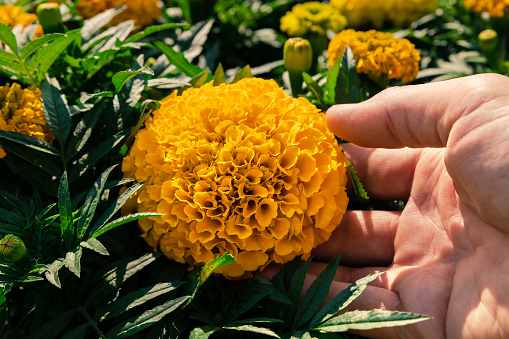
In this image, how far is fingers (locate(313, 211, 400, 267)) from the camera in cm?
140

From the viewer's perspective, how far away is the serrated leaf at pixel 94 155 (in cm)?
125

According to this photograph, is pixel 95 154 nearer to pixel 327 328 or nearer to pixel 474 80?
pixel 327 328

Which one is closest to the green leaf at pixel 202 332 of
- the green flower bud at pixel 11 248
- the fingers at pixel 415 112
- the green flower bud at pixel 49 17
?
the green flower bud at pixel 11 248

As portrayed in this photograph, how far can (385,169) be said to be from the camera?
58.1 inches

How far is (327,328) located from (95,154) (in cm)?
77

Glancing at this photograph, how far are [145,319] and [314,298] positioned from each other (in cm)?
38

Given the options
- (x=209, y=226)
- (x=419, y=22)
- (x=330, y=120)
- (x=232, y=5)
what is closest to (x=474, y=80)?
(x=330, y=120)

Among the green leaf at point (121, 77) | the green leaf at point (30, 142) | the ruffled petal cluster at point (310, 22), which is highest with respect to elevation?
the green leaf at point (121, 77)

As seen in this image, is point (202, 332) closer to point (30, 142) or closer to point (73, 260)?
point (73, 260)

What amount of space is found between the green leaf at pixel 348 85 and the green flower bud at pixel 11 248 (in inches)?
38.6

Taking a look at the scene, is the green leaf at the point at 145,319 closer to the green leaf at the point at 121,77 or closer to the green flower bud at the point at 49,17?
the green leaf at the point at 121,77

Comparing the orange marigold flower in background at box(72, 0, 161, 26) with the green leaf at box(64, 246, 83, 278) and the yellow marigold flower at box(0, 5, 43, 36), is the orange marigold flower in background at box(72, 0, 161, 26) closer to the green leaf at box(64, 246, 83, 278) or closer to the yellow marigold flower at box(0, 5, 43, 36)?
the yellow marigold flower at box(0, 5, 43, 36)

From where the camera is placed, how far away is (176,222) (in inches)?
43.4

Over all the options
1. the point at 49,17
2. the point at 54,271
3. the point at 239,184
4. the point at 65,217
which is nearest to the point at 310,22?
the point at 49,17
